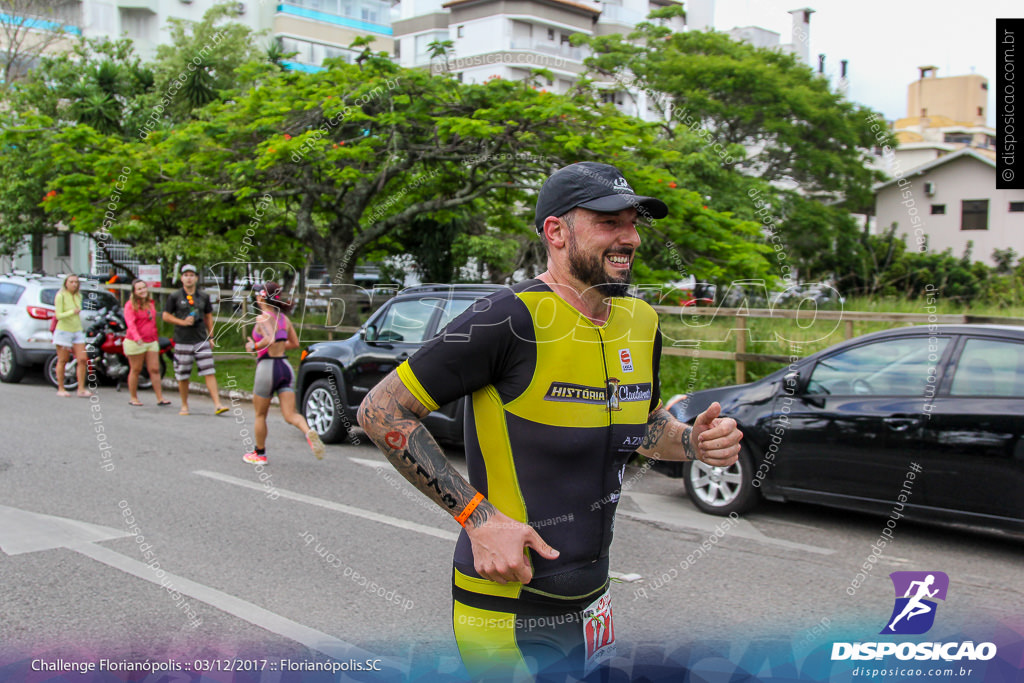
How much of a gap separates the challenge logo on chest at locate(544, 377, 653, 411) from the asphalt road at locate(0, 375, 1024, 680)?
27.2 inches

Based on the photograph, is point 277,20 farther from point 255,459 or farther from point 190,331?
point 255,459

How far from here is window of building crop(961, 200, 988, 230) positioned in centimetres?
4184

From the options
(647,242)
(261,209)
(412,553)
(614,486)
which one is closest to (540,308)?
(614,486)

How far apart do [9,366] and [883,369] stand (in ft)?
45.7

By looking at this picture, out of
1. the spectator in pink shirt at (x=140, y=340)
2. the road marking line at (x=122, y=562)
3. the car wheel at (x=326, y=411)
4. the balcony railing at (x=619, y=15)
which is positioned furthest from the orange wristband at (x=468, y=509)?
the balcony railing at (x=619, y=15)

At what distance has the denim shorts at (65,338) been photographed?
1322 cm

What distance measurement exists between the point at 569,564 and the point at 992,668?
127 cm

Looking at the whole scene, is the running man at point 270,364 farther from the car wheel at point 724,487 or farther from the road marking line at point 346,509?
the car wheel at point 724,487

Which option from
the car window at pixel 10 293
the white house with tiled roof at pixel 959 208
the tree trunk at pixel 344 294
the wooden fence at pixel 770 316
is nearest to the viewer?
the wooden fence at pixel 770 316

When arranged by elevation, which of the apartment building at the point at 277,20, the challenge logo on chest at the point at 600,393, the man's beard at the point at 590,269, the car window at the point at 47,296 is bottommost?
the challenge logo on chest at the point at 600,393

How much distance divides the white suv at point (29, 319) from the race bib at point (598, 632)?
14.1 meters

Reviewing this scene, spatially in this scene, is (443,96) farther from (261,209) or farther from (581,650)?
(581,650)

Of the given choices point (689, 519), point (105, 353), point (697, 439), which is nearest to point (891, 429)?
point (689, 519)

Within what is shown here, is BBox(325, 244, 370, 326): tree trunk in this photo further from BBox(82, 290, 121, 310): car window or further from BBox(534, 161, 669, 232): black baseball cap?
BBox(534, 161, 669, 232): black baseball cap
